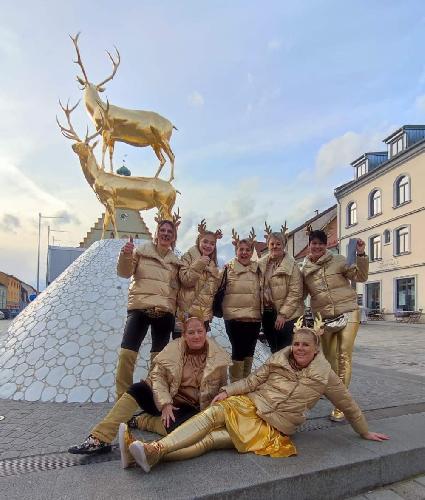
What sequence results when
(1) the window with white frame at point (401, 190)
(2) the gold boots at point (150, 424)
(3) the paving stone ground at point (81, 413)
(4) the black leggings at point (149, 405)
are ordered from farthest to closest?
1. (1) the window with white frame at point (401, 190)
2. (2) the gold boots at point (150, 424)
3. (3) the paving stone ground at point (81, 413)
4. (4) the black leggings at point (149, 405)

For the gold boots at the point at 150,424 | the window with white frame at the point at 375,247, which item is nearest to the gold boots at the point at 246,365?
the gold boots at the point at 150,424

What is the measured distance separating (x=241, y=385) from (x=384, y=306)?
25.2 m

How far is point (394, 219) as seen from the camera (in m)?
25.7

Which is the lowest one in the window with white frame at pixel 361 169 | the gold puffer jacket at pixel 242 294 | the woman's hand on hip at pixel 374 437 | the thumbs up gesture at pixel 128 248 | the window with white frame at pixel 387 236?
the woman's hand on hip at pixel 374 437

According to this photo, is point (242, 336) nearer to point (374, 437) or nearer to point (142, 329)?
point (142, 329)

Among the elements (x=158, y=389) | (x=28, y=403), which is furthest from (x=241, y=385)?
(x=28, y=403)

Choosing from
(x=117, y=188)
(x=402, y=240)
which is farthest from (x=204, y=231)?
(x=402, y=240)

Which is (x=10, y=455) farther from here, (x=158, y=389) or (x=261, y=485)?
(x=261, y=485)

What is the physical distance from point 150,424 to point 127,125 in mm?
6164

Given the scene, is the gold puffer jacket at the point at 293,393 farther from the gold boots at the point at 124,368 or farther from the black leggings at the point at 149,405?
the gold boots at the point at 124,368

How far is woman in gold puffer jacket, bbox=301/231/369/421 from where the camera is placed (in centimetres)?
416

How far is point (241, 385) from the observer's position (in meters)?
3.47

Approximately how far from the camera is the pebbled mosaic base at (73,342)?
5.01 m

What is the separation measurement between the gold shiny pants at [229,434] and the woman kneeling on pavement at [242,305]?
3.61 feet
